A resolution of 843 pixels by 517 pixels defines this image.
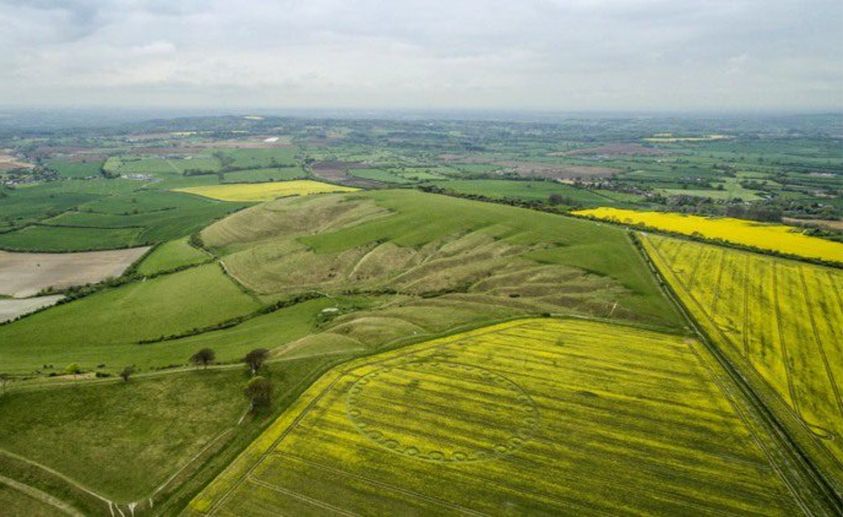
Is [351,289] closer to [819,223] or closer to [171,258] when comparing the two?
[171,258]

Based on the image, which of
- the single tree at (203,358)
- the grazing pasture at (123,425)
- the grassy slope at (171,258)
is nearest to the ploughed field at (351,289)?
the grassy slope at (171,258)

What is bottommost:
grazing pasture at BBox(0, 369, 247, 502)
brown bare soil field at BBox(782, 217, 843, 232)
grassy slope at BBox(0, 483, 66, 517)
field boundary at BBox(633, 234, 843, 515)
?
grassy slope at BBox(0, 483, 66, 517)

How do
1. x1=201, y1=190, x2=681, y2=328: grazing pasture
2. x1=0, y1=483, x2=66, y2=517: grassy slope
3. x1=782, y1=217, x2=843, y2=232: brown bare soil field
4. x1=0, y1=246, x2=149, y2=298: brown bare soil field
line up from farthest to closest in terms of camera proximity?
x1=782, y1=217, x2=843, y2=232: brown bare soil field → x1=0, y1=246, x2=149, y2=298: brown bare soil field → x1=201, y1=190, x2=681, y2=328: grazing pasture → x1=0, y1=483, x2=66, y2=517: grassy slope

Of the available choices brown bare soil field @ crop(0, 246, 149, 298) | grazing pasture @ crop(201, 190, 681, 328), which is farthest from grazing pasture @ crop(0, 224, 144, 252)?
grazing pasture @ crop(201, 190, 681, 328)

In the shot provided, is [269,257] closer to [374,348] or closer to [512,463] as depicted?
[374,348]

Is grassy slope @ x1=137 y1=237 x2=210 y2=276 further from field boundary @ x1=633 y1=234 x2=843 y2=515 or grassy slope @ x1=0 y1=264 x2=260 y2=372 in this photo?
field boundary @ x1=633 y1=234 x2=843 y2=515

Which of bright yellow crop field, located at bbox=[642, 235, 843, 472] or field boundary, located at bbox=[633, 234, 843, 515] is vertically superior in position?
bright yellow crop field, located at bbox=[642, 235, 843, 472]
